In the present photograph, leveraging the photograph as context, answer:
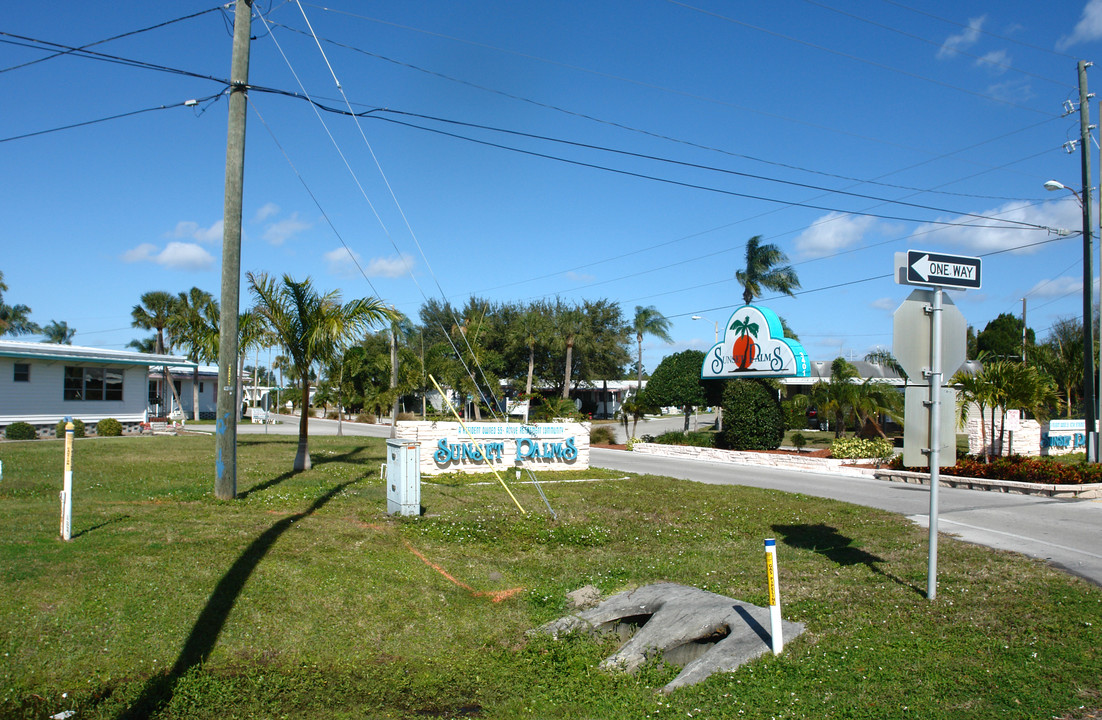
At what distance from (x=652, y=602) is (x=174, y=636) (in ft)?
14.1

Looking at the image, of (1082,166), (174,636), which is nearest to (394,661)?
(174,636)

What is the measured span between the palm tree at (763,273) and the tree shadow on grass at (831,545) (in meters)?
24.2

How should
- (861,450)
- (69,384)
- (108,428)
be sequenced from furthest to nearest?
(69,384)
(108,428)
(861,450)

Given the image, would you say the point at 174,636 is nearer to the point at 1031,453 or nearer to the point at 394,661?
the point at 394,661

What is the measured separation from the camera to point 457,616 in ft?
24.3

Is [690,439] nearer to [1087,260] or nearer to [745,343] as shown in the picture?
[745,343]

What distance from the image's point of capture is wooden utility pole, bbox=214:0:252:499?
460 inches

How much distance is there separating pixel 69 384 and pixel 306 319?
64.7 ft

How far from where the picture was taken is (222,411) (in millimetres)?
11828

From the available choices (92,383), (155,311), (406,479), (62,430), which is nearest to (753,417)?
(406,479)

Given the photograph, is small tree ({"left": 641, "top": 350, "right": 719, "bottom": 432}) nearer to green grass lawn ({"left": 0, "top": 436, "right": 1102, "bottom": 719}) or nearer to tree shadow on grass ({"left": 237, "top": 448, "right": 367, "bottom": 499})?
tree shadow on grass ({"left": 237, "top": 448, "right": 367, "bottom": 499})

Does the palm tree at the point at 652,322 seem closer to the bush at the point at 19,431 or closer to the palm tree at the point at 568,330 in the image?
the palm tree at the point at 568,330

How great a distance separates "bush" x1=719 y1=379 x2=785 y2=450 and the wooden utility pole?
60.4 ft

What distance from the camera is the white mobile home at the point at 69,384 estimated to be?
Result: 27.1m
